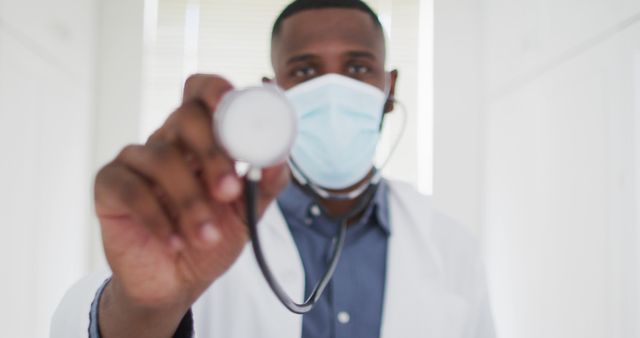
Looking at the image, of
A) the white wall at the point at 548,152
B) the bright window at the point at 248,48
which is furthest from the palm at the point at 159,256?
the bright window at the point at 248,48

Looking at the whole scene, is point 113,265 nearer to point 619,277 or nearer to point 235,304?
point 235,304

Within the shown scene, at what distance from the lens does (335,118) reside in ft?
2.19

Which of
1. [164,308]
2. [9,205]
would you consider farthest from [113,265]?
[9,205]

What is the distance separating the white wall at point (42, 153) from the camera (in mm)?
1012

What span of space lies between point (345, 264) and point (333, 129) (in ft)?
0.86

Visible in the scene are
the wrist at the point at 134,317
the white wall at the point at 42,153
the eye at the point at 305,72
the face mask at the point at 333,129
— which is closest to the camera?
the wrist at the point at 134,317

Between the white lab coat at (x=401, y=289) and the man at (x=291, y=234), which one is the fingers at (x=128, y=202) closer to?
the man at (x=291, y=234)

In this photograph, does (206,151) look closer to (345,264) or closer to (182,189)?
(182,189)

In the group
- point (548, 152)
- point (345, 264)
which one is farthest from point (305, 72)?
point (548, 152)

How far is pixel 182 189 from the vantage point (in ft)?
0.97

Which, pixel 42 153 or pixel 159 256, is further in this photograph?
pixel 42 153

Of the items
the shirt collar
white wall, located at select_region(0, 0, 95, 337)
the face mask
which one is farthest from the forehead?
white wall, located at select_region(0, 0, 95, 337)

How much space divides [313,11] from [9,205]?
87cm

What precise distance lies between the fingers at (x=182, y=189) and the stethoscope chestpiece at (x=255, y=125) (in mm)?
48
